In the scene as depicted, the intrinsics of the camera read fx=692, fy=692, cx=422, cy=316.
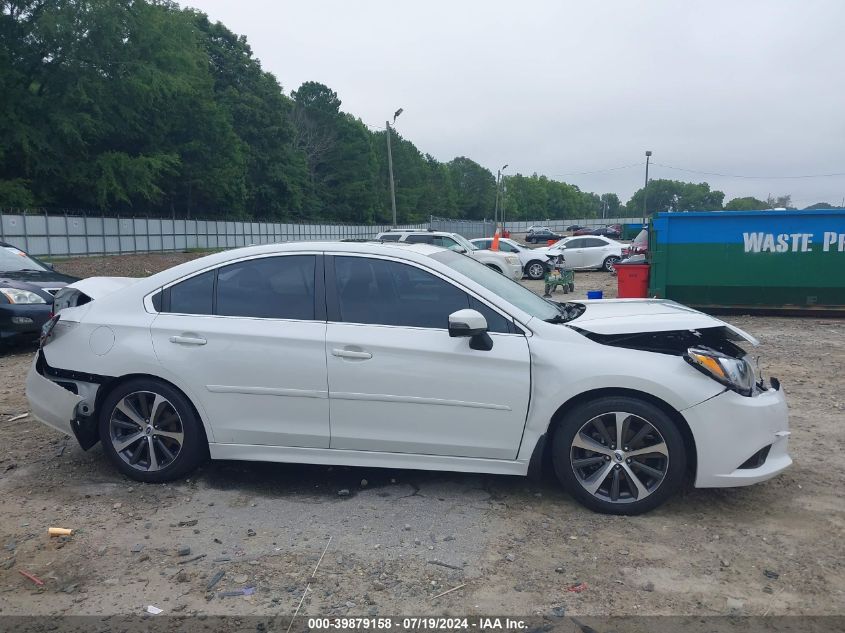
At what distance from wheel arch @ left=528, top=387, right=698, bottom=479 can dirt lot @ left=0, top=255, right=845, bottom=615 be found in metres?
0.33

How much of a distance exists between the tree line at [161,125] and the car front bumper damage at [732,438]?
1540 inches

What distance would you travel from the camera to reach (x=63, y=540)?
3.91 meters

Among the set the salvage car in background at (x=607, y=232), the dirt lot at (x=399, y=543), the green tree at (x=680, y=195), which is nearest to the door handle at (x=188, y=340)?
the dirt lot at (x=399, y=543)

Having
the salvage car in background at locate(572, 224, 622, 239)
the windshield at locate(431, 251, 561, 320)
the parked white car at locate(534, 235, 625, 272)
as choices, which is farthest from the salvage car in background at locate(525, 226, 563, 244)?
the windshield at locate(431, 251, 561, 320)

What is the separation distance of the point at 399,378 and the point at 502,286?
3.71ft

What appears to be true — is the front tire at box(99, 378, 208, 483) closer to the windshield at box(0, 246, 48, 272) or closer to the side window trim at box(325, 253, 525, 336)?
the side window trim at box(325, 253, 525, 336)

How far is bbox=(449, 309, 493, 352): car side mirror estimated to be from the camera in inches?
159

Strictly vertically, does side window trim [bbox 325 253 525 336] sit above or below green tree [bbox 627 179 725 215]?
below

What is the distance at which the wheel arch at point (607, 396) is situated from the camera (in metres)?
4.03

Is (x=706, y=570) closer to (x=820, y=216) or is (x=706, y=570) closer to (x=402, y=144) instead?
(x=820, y=216)

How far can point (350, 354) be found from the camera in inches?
170

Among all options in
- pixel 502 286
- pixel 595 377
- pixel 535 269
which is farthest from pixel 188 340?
pixel 535 269

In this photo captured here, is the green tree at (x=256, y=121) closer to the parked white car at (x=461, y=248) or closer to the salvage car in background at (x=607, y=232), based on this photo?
the salvage car in background at (x=607, y=232)

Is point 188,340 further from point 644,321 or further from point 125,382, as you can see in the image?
point 644,321
